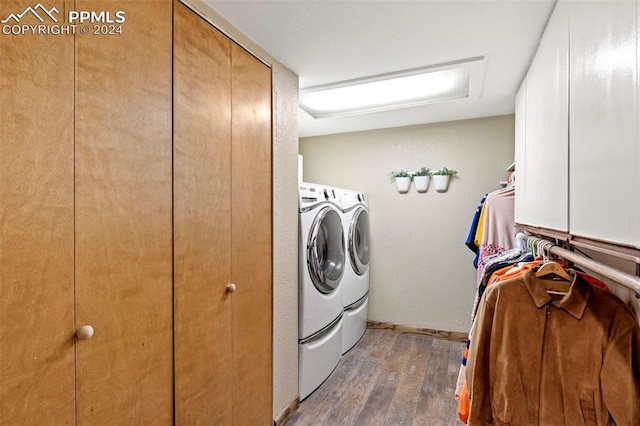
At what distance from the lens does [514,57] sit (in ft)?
6.58

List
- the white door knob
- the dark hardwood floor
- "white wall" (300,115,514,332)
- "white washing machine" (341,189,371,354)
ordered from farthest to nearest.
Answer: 1. "white wall" (300,115,514,332)
2. "white washing machine" (341,189,371,354)
3. the dark hardwood floor
4. the white door knob

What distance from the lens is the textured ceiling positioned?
1.55 metres

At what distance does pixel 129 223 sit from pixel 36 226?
262 mm

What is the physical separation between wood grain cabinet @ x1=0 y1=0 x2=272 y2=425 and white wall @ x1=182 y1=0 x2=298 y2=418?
31 cm

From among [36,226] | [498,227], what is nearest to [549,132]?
[498,227]

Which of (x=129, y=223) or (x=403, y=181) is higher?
(x=403, y=181)

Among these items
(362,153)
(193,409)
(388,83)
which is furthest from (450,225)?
(193,409)

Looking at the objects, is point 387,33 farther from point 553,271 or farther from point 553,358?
point 553,358

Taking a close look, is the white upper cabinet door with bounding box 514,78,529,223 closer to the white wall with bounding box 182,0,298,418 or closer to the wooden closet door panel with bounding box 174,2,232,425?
the white wall with bounding box 182,0,298,418

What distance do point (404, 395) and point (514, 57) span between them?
2.39 meters

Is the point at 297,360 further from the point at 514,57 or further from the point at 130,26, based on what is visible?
the point at 514,57

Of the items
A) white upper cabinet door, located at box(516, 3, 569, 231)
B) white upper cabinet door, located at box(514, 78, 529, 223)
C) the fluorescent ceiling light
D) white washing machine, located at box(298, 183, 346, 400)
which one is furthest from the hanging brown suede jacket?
the fluorescent ceiling light

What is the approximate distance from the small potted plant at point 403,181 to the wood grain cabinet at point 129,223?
2239 millimetres

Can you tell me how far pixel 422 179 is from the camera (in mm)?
3549
